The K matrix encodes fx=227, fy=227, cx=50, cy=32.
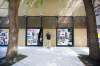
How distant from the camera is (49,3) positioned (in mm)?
27266

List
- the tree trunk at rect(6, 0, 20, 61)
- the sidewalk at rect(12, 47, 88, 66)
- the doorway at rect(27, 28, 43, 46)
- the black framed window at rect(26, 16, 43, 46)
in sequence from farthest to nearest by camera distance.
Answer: the doorway at rect(27, 28, 43, 46) → the black framed window at rect(26, 16, 43, 46) → the tree trunk at rect(6, 0, 20, 61) → the sidewalk at rect(12, 47, 88, 66)

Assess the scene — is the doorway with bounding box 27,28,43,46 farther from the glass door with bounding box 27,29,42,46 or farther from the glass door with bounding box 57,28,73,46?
the glass door with bounding box 57,28,73,46

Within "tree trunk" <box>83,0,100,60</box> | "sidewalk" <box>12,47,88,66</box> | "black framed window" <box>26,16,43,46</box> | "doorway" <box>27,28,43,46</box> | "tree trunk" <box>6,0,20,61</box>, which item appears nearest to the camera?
"sidewalk" <box>12,47,88,66</box>

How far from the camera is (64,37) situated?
27.6 metres

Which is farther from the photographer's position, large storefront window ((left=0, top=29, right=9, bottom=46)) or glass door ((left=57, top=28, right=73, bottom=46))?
glass door ((left=57, top=28, right=73, bottom=46))

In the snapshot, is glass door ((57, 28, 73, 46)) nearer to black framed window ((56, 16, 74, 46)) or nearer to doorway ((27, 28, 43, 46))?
black framed window ((56, 16, 74, 46))

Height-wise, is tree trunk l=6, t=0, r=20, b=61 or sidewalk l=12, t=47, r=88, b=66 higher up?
tree trunk l=6, t=0, r=20, b=61

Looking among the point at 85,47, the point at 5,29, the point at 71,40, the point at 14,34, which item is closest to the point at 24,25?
the point at 5,29

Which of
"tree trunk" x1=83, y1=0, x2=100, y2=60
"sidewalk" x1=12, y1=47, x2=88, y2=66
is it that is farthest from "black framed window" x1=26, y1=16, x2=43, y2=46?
"tree trunk" x1=83, y1=0, x2=100, y2=60

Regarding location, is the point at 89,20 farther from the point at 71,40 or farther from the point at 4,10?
the point at 4,10

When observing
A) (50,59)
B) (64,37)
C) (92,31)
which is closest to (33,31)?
(64,37)

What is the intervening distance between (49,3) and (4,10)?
17.7 feet

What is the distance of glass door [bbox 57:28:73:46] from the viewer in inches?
1079

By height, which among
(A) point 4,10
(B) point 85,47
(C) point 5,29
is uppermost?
(A) point 4,10
